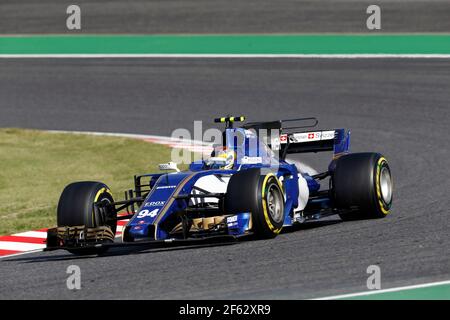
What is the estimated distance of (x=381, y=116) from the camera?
1986cm

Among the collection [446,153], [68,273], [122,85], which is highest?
[122,85]

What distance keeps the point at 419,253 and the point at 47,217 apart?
19.7 ft

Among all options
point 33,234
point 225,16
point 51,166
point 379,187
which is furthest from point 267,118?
point 379,187

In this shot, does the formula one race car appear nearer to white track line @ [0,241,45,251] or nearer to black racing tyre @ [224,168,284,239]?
black racing tyre @ [224,168,284,239]

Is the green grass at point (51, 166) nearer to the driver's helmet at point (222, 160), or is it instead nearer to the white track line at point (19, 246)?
the white track line at point (19, 246)

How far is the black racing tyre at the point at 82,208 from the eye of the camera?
10.9 metres

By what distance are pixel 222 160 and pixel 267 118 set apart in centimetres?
855

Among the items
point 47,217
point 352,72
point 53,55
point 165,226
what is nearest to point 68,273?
point 165,226

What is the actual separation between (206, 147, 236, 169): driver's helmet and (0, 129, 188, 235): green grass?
3.07 m

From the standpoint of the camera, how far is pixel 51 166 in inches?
701

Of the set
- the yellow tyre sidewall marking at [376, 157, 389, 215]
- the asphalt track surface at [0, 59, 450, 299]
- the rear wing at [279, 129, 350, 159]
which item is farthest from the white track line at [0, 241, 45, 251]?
the yellow tyre sidewall marking at [376, 157, 389, 215]

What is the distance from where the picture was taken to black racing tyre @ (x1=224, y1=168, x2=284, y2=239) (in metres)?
10.5

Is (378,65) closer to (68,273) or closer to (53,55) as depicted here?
(53,55)

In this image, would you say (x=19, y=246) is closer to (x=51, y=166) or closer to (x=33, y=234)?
(x=33, y=234)
